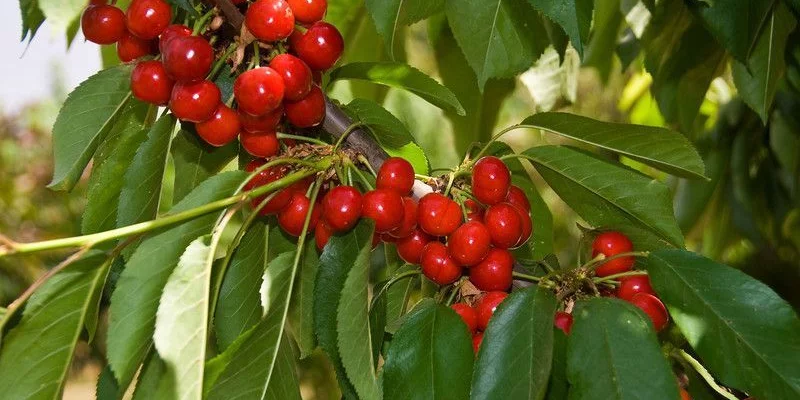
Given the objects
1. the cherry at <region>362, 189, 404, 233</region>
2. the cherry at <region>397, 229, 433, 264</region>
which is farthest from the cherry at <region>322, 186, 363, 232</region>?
the cherry at <region>397, 229, 433, 264</region>

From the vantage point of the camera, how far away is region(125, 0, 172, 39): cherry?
33.5 inches

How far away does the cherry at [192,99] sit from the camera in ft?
2.74

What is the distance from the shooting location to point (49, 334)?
713 mm

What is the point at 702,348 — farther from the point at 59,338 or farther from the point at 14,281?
the point at 14,281

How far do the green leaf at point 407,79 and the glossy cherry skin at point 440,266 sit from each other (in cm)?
15

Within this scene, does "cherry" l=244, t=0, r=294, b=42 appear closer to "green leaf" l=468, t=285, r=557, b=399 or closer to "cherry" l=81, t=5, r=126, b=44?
"cherry" l=81, t=5, r=126, b=44

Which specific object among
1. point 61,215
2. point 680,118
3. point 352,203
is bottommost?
point 61,215

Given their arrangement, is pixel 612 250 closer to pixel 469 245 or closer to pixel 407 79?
pixel 469 245

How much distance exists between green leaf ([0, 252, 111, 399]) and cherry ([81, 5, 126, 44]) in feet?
0.84

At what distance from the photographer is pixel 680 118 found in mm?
1454

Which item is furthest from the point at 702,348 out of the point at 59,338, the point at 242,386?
the point at 59,338

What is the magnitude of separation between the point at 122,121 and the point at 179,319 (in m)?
0.37

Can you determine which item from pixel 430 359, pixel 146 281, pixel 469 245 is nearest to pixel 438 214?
pixel 469 245

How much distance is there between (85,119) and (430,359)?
16.6 inches
